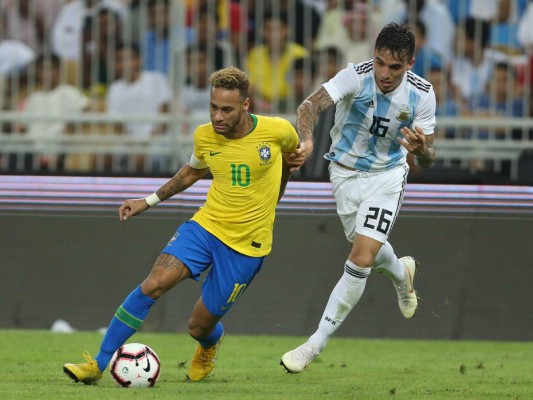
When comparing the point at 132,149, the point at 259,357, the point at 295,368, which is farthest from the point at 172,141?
the point at 295,368

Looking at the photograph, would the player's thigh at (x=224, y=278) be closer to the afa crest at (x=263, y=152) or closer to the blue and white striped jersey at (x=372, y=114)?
the afa crest at (x=263, y=152)

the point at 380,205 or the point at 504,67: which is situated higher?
the point at 504,67

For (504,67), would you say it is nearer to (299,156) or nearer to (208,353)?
(299,156)

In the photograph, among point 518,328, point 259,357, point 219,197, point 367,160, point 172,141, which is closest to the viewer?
point 219,197

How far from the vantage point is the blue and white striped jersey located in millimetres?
9078

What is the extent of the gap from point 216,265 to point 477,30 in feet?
20.5

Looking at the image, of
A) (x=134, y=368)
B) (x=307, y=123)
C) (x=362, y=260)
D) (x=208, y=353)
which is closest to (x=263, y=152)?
(x=307, y=123)

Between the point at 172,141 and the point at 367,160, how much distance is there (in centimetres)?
456

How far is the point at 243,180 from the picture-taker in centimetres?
846

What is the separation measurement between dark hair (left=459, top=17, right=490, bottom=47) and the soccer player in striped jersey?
14.6 feet

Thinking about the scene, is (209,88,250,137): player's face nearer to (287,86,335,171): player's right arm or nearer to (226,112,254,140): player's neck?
(226,112,254,140): player's neck

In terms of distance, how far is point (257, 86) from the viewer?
45.5 ft

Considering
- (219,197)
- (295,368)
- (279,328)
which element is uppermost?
(219,197)

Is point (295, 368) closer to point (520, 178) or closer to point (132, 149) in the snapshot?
point (520, 178)
